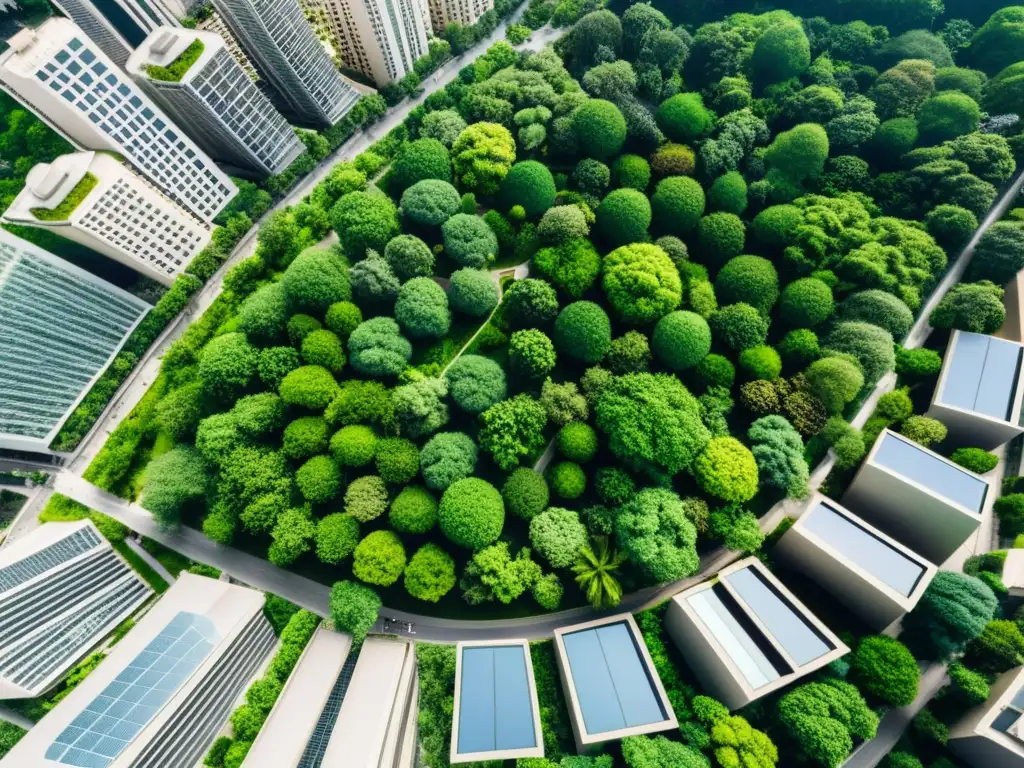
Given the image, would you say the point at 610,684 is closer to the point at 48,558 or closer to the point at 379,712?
the point at 379,712

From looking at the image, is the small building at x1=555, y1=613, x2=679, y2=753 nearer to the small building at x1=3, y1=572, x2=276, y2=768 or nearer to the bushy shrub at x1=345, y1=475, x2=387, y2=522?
the bushy shrub at x1=345, y1=475, x2=387, y2=522

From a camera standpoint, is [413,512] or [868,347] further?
[868,347]

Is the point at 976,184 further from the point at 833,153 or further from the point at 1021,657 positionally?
the point at 1021,657

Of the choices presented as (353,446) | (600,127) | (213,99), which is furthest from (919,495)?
(213,99)

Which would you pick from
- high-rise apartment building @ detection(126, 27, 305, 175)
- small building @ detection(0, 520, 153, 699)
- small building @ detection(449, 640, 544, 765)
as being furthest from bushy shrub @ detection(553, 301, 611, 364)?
small building @ detection(0, 520, 153, 699)

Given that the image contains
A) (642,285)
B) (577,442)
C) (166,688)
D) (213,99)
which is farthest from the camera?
(213,99)

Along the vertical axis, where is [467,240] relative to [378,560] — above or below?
above

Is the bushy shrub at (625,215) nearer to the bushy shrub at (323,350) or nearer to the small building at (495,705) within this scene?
the bushy shrub at (323,350)

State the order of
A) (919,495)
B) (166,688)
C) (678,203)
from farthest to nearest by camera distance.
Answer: (678,203) → (919,495) → (166,688)

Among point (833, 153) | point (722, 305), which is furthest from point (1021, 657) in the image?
point (833, 153)
